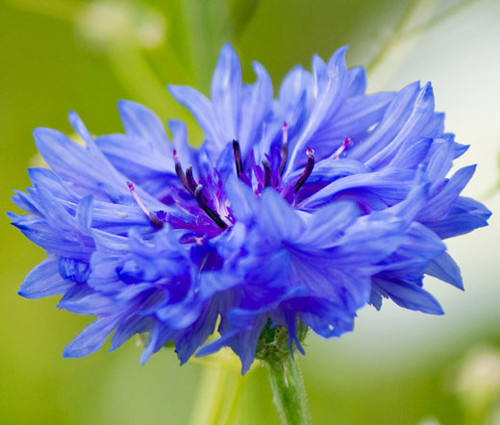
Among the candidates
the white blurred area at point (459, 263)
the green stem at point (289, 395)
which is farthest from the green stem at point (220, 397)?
the white blurred area at point (459, 263)

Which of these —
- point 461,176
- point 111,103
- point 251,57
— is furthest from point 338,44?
point 461,176

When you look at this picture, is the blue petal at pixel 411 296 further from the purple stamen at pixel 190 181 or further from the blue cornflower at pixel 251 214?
the purple stamen at pixel 190 181

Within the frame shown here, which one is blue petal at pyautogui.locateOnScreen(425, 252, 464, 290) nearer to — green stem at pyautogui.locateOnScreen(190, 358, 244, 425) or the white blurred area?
green stem at pyautogui.locateOnScreen(190, 358, 244, 425)

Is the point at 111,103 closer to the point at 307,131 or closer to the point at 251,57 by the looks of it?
the point at 251,57

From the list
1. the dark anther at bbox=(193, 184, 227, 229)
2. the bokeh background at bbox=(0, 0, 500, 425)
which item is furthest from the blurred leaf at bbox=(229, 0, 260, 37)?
the dark anther at bbox=(193, 184, 227, 229)

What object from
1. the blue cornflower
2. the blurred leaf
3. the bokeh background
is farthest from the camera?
the bokeh background

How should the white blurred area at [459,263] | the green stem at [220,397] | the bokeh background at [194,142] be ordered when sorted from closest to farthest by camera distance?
1. the green stem at [220,397]
2. the bokeh background at [194,142]
3. the white blurred area at [459,263]
